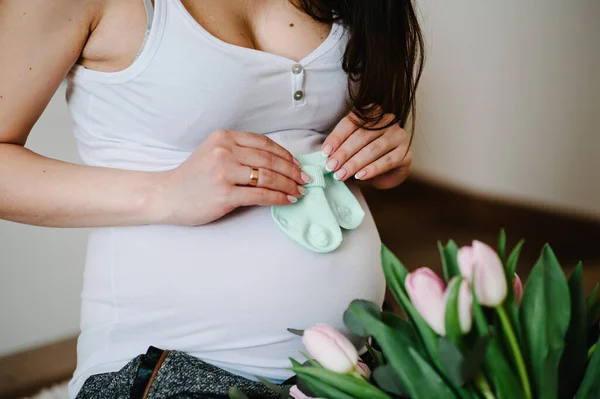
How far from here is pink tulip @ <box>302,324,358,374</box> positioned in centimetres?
46

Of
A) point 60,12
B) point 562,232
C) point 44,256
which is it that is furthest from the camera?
point 562,232

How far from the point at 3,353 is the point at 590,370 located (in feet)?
4.37

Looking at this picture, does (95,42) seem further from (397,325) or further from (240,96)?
(397,325)

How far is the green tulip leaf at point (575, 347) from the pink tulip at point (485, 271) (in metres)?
0.08

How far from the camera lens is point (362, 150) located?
830 millimetres

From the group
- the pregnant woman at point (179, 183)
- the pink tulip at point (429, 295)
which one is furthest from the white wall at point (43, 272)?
the pink tulip at point (429, 295)

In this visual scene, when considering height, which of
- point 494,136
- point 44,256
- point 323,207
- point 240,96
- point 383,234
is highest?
point 240,96

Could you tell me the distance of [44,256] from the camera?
1.40 meters

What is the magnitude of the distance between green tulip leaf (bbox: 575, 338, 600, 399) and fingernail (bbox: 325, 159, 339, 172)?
42 cm

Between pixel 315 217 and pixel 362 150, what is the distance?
0.14 metres

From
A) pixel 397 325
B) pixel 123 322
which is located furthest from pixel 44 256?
pixel 397 325

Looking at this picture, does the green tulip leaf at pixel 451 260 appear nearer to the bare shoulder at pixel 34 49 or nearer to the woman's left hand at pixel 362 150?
the woman's left hand at pixel 362 150

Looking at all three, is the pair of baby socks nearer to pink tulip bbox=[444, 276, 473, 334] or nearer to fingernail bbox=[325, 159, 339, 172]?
fingernail bbox=[325, 159, 339, 172]

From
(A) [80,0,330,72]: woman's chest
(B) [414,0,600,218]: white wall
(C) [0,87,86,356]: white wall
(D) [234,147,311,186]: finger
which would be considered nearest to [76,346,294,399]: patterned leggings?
(D) [234,147,311,186]: finger
